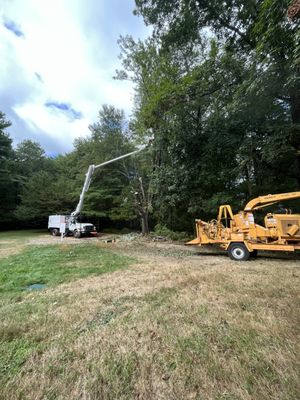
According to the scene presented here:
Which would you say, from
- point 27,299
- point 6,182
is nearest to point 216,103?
point 27,299

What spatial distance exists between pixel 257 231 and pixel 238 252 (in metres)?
0.90

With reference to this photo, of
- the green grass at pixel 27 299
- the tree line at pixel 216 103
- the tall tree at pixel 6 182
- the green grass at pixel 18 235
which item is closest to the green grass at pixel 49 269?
the green grass at pixel 27 299

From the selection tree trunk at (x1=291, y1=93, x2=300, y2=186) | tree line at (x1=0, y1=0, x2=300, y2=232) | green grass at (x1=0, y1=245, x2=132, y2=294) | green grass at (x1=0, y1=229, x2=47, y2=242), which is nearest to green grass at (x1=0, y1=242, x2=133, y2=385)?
green grass at (x1=0, y1=245, x2=132, y2=294)

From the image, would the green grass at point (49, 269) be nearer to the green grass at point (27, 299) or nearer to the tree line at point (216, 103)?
the green grass at point (27, 299)

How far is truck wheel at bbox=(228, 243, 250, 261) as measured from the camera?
288 inches

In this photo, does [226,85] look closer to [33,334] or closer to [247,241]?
[247,241]

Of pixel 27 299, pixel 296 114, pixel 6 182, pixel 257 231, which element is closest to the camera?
pixel 27 299

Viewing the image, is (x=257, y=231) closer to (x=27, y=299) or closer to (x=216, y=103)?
(x=216, y=103)

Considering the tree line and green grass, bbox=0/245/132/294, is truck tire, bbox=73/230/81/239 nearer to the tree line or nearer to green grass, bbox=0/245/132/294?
the tree line

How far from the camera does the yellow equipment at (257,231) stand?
6.80 metres

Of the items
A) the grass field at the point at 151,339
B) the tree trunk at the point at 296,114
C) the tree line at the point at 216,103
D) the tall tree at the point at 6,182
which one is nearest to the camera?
the grass field at the point at 151,339

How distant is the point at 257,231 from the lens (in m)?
7.30

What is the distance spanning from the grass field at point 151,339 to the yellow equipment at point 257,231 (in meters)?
2.72

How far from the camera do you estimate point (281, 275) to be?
501 centimetres
